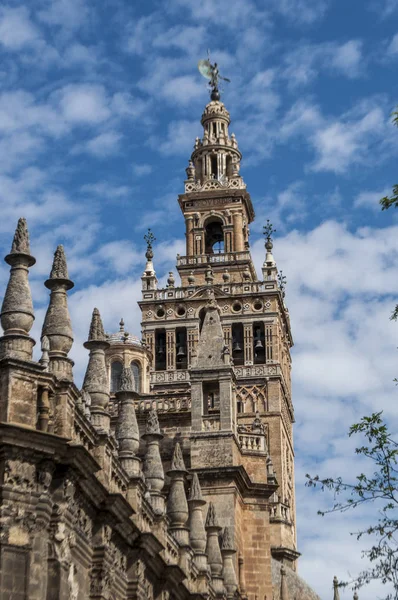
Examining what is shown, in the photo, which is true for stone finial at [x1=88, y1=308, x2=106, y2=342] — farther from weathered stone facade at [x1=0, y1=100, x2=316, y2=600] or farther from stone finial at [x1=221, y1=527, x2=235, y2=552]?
stone finial at [x1=221, y1=527, x2=235, y2=552]

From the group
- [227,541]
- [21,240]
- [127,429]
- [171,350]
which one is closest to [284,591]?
[227,541]

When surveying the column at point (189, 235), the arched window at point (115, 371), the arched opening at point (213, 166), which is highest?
the arched opening at point (213, 166)

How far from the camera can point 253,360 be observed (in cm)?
7525

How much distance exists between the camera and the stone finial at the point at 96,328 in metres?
27.9

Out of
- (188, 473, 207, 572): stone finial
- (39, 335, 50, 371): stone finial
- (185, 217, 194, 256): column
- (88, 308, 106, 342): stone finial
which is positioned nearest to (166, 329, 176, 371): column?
(185, 217, 194, 256): column

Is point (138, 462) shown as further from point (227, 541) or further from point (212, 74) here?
point (212, 74)

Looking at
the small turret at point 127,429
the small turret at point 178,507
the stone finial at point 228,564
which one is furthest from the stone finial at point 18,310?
the stone finial at point 228,564

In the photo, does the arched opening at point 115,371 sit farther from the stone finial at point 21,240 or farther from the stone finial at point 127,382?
the stone finial at point 21,240

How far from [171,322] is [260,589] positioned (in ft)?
116

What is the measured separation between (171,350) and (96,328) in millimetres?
47794

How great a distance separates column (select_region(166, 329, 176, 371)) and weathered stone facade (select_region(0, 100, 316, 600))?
6 centimetres

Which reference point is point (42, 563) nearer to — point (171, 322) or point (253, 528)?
point (253, 528)

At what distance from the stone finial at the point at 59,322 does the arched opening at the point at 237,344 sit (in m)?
50.3

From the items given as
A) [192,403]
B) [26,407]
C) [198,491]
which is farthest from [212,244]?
[26,407]
